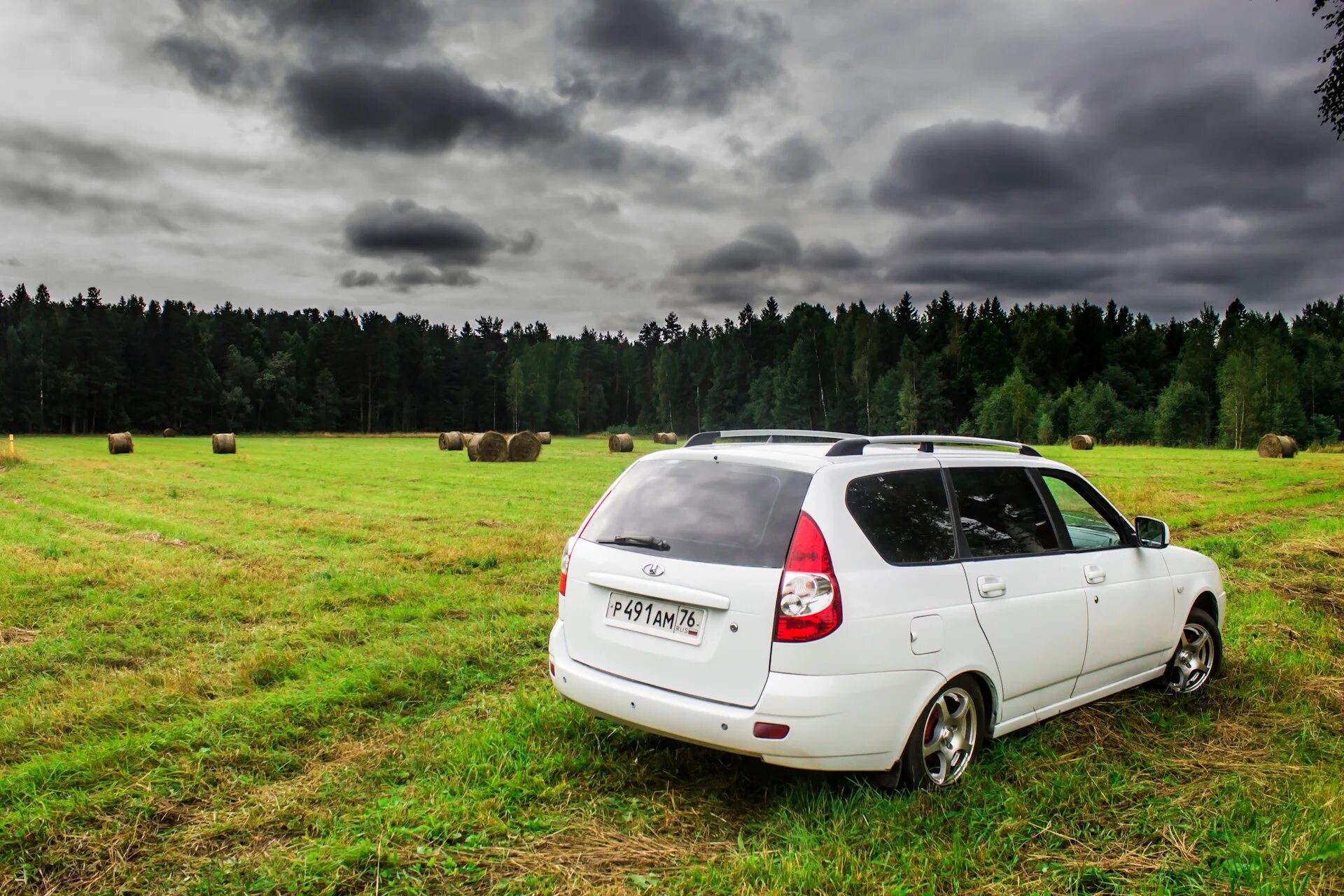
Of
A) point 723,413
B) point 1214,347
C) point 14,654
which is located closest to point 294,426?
point 723,413

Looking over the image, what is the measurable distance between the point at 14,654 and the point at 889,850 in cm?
659

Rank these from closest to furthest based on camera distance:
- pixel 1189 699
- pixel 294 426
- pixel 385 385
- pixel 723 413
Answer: pixel 1189 699, pixel 294 426, pixel 385 385, pixel 723 413

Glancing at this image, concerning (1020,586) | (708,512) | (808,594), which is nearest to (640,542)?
(708,512)

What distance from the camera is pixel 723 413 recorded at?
11338 cm

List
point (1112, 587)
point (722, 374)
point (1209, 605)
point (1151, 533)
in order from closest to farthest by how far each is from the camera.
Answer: point (1112, 587) < point (1151, 533) < point (1209, 605) < point (722, 374)

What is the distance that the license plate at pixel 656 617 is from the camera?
13.4 ft

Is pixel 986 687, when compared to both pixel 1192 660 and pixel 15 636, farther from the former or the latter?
pixel 15 636

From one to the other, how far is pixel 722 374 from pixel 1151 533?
109m

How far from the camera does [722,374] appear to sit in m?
114

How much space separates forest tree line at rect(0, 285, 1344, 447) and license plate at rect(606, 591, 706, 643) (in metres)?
69.9

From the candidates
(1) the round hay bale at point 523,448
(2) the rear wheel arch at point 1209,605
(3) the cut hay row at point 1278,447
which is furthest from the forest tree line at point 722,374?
(2) the rear wheel arch at point 1209,605

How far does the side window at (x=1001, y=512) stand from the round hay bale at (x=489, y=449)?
3095 cm

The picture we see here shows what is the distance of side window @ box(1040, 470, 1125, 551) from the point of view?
17.5 ft

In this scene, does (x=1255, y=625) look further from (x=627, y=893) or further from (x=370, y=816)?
(x=370, y=816)
